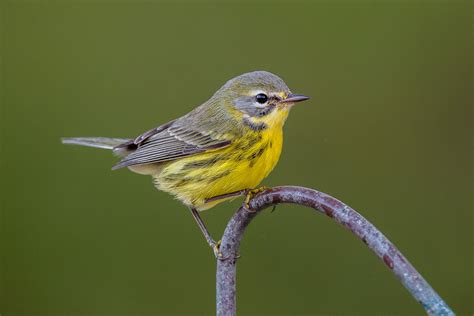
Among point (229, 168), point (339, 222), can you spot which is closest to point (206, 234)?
point (229, 168)

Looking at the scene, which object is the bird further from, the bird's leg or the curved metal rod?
the curved metal rod

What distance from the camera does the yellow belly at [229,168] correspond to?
3.71 meters

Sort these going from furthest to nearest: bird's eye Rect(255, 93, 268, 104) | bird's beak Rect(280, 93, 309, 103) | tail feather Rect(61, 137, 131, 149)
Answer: tail feather Rect(61, 137, 131, 149) < bird's eye Rect(255, 93, 268, 104) < bird's beak Rect(280, 93, 309, 103)

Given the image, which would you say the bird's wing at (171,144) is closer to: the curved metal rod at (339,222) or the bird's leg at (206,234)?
the bird's leg at (206,234)

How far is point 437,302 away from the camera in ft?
6.11

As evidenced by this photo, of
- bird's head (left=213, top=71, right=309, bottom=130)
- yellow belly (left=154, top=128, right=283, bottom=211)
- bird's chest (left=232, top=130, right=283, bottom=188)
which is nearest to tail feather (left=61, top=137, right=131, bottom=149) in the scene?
yellow belly (left=154, top=128, right=283, bottom=211)

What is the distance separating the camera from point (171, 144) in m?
4.36

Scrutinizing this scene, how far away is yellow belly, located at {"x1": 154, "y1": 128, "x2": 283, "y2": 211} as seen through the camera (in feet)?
12.2

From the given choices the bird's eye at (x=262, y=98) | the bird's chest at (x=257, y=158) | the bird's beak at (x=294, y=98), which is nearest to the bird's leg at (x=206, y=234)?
the bird's chest at (x=257, y=158)

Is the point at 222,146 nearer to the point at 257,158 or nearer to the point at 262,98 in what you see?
the point at 257,158

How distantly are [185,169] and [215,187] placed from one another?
361 millimetres

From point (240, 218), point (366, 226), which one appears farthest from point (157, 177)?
point (366, 226)

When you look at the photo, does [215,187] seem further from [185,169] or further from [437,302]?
[437,302]

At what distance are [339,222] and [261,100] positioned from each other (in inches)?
76.2
